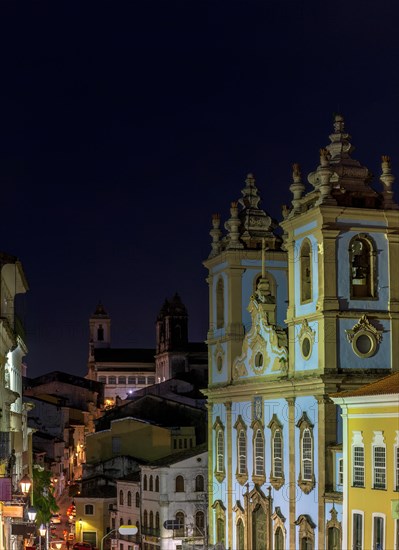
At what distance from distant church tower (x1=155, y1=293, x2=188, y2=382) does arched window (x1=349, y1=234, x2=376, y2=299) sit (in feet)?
315

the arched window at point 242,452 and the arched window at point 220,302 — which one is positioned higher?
the arched window at point 220,302

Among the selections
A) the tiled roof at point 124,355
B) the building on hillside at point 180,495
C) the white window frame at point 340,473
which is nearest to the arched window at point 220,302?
the building on hillside at point 180,495

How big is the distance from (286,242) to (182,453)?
25196mm

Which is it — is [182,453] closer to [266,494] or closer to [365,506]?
[266,494]

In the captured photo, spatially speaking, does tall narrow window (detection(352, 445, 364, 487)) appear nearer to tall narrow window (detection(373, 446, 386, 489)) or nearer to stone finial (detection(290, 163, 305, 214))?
tall narrow window (detection(373, 446, 386, 489))

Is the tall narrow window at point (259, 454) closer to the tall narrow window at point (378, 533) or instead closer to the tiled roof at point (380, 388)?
the tiled roof at point (380, 388)

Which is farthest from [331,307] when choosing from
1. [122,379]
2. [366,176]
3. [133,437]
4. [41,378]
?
[122,379]

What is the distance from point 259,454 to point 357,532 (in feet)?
40.3

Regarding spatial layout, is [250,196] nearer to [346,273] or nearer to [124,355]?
[346,273]

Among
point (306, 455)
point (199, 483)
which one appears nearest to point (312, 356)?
point (306, 455)

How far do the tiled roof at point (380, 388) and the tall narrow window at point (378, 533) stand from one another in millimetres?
4153

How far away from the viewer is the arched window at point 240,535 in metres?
58.3

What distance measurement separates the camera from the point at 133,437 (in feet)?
292

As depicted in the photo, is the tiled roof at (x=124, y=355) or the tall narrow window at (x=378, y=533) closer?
the tall narrow window at (x=378, y=533)
